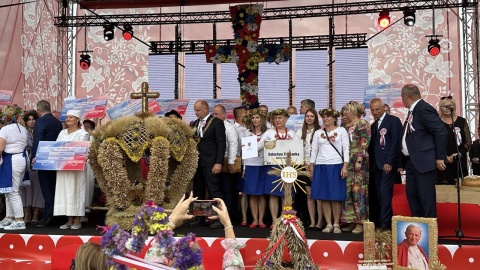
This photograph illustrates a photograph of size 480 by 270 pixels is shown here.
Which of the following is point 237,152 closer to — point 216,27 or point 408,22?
point 408,22

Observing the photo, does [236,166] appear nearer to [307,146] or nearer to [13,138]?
[307,146]

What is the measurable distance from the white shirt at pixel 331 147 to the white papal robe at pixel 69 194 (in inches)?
109

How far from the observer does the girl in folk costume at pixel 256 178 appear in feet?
21.3

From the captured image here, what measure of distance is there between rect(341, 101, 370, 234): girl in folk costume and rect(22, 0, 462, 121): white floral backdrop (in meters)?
7.75

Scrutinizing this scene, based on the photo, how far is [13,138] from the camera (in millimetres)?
6512

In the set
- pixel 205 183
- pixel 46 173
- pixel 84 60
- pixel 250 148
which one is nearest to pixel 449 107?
pixel 250 148

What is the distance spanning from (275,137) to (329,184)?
870mm

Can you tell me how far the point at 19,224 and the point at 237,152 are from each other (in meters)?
2.74

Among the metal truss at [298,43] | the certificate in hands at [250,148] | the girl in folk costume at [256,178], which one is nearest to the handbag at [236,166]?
the girl in folk costume at [256,178]

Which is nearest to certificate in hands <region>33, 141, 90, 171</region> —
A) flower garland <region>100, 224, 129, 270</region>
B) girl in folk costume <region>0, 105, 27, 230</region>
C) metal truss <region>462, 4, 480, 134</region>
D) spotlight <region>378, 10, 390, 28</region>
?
girl in folk costume <region>0, 105, 27, 230</region>

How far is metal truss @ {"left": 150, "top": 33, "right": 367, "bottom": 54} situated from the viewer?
14.4m

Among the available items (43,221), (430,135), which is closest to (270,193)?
(430,135)

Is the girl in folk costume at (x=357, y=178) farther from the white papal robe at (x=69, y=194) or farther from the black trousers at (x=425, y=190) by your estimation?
the white papal robe at (x=69, y=194)

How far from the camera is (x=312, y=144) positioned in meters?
6.20
